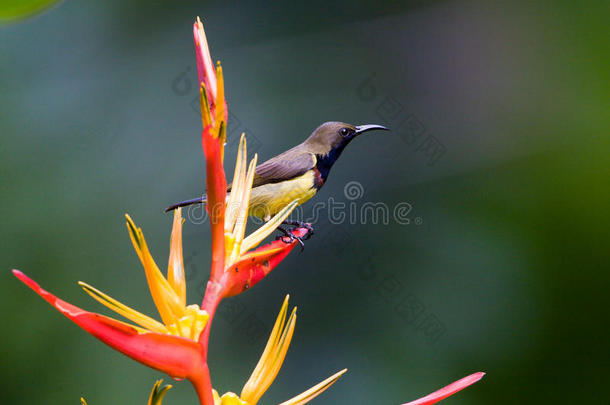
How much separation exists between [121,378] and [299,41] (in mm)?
985

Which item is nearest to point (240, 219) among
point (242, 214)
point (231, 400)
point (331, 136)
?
point (242, 214)

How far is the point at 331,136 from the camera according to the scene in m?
0.75

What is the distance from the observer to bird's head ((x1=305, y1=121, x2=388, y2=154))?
0.71 m

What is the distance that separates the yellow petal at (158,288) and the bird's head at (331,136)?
0.42 m

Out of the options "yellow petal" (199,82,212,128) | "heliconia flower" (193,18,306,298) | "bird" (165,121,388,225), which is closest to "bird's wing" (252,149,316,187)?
"bird" (165,121,388,225)

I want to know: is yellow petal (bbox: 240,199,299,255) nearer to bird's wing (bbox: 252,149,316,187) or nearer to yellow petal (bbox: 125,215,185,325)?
yellow petal (bbox: 125,215,185,325)

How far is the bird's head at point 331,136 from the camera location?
71 centimetres

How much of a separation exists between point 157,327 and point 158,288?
22 millimetres

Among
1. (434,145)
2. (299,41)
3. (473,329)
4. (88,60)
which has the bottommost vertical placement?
(473,329)

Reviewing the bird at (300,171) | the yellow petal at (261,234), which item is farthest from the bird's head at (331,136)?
the yellow petal at (261,234)

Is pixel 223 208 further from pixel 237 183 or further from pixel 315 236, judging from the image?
pixel 315 236

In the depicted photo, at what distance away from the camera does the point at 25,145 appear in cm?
136

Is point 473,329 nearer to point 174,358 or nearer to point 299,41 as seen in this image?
point 299,41

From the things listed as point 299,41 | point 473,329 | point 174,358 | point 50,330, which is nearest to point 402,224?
point 473,329
